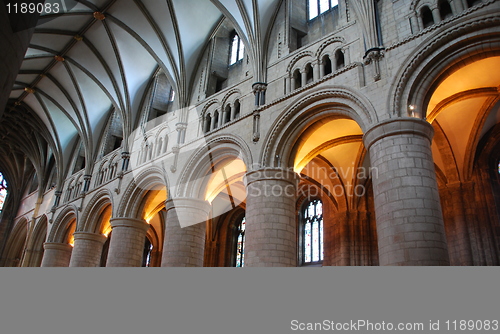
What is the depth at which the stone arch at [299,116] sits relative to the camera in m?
10.1

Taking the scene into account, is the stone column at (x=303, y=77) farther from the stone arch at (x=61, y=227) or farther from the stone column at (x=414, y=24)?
the stone arch at (x=61, y=227)

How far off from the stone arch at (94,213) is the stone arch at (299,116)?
9567 mm

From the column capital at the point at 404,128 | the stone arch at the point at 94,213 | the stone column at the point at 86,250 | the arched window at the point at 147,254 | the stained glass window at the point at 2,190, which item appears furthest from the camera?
the stained glass window at the point at 2,190

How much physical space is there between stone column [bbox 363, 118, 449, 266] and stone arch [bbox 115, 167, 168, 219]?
367 inches

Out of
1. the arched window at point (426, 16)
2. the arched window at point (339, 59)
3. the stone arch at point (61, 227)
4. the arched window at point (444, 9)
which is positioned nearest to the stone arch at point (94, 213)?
the stone arch at point (61, 227)

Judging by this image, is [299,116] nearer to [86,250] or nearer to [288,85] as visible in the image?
[288,85]

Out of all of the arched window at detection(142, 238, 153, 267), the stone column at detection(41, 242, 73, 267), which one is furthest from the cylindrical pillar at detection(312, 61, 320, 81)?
the arched window at detection(142, 238, 153, 267)

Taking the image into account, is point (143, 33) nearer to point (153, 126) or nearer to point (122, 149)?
point (153, 126)

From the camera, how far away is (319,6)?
43.2ft

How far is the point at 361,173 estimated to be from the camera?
14.7 meters

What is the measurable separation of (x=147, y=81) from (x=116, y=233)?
6.78m

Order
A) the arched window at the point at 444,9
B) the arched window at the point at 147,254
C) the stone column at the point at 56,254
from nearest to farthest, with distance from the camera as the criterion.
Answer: the arched window at the point at 444,9 < the stone column at the point at 56,254 < the arched window at the point at 147,254

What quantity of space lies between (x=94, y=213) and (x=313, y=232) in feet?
31.2

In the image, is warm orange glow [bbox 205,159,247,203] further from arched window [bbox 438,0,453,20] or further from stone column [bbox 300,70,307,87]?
arched window [bbox 438,0,453,20]
